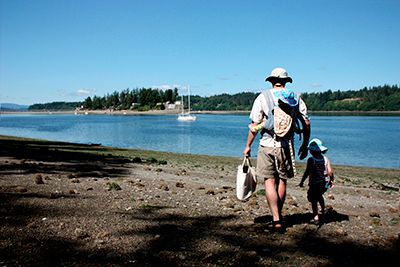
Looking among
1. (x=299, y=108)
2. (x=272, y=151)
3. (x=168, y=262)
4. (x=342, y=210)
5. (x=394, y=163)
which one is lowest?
(x=394, y=163)

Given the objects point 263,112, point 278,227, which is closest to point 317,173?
point 278,227

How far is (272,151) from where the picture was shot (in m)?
6.23

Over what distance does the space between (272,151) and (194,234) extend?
5.79ft

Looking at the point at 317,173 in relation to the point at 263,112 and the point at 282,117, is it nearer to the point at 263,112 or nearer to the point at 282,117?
the point at 282,117

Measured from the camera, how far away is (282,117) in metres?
6.17

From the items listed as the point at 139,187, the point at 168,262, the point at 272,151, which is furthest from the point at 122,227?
the point at 139,187

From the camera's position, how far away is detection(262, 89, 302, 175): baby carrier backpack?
20.2ft

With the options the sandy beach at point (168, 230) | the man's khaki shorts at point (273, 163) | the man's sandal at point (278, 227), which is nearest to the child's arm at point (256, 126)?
the man's khaki shorts at point (273, 163)

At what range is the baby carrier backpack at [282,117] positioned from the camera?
242 inches

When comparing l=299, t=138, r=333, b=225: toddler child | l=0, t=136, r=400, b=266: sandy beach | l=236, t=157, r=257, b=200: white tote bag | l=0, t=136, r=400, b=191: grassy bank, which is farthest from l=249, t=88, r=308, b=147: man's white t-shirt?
l=0, t=136, r=400, b=191: grassy bank

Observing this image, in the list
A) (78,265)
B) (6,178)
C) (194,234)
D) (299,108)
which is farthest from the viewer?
(6,178)

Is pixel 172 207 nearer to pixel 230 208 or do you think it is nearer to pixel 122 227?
pixel 230 208

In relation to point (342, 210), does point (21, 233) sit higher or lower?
higher

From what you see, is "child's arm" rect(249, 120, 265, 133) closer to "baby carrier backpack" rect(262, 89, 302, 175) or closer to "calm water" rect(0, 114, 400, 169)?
"baby carrier backpack" rect(262, 89, 302, 175)
